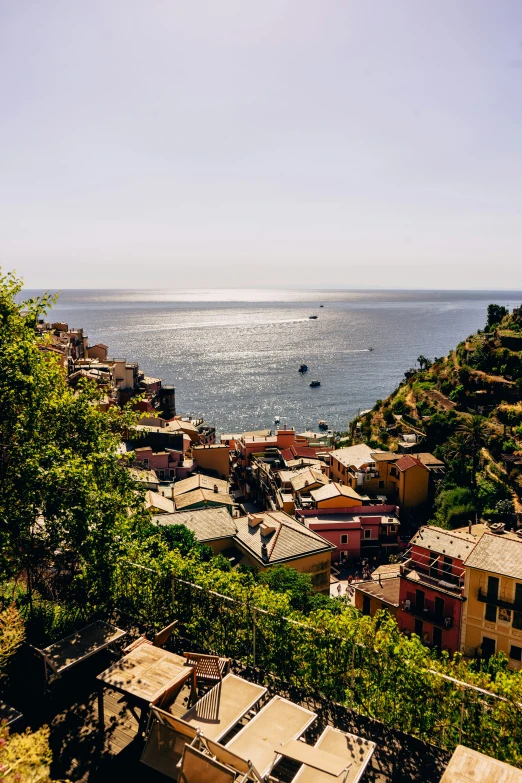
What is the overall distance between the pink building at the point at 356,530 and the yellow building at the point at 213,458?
11.5m

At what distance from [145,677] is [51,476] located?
142 inches

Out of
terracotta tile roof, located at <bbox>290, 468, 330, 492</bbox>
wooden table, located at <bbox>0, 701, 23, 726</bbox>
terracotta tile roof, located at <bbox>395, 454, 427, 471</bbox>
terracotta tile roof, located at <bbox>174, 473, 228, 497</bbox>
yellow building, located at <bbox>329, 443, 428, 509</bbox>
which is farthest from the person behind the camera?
A: yellow building, located at <bbox>329, 443, 428, 509</bbox>

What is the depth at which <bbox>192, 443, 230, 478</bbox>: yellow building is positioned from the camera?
167 feet

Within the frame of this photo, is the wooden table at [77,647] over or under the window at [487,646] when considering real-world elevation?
over

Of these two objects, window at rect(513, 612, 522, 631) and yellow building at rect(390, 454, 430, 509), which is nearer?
window at rect(513, 612, 522, 631)

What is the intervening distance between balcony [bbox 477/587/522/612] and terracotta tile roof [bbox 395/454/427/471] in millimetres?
22136

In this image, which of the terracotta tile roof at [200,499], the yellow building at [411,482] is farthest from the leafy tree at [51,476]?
the yellow building at [411,482]

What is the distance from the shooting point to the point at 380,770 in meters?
7.18

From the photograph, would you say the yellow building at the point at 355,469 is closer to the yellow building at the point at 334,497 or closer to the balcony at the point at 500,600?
the yellow building at the point at 334,497

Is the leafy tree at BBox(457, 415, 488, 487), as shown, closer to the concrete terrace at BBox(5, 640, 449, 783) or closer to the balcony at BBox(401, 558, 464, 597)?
the balcony at BBox(401, 558, 464, 597)

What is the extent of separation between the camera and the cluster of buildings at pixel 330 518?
25.8m

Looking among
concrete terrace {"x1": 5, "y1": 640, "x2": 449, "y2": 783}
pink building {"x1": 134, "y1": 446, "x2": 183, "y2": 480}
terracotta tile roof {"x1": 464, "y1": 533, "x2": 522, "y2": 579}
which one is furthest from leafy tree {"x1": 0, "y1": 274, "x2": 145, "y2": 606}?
pink building {"x1": 134, "y1": 446, "x2": 183, "y2": 480}

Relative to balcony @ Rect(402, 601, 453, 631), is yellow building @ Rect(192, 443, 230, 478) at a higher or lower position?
higher

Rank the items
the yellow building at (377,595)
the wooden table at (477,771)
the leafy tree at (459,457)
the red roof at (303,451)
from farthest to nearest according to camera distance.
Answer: the red roof at (303,451) → the leafy tree at (459,457) → the yellow building at (377,595) → the wooden table at (477,771)
